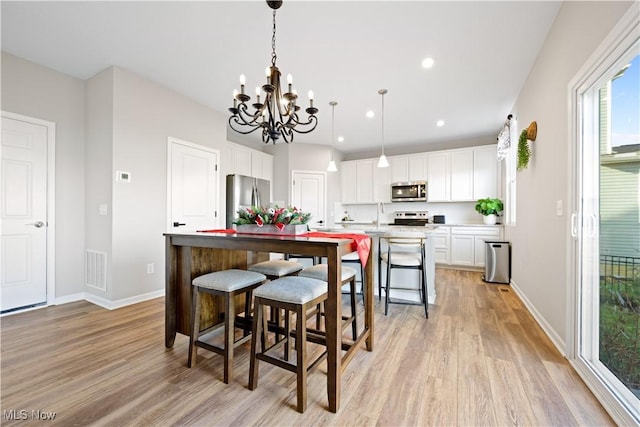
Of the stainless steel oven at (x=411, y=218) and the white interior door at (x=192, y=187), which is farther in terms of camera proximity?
the stainless steel oven at (x=411, y=218)

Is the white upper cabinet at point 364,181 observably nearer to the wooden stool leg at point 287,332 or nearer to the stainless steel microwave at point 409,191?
the stainless steel microwave at point 409,191

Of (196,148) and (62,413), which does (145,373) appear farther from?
(196,148)

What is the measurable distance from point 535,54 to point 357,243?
2.77 metres

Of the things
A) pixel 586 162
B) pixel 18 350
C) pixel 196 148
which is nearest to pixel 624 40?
pixel 586 162

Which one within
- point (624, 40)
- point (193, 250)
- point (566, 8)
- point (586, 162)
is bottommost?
point (193, 250)

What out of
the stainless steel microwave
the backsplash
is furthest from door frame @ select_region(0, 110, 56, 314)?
the stainless steel microwave

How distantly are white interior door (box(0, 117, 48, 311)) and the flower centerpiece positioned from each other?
260 centimetres

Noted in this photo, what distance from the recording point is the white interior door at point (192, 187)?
3.48 meters

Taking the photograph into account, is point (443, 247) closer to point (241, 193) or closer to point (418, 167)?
point (418, 167)

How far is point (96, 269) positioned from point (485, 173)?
6268 mm

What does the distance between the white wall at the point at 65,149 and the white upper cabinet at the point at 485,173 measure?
621 centimetres

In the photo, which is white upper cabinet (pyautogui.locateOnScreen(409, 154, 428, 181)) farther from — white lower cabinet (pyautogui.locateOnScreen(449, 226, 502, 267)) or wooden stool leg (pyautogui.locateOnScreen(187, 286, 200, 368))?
wooden stool leg (pyautogui.locateOnScreen(187, 286, 200, 368))

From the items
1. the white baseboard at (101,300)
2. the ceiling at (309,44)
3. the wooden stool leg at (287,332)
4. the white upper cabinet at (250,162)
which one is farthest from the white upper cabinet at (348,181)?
the wooden stool leg at (287,332)

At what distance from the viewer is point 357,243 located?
5.68ft
